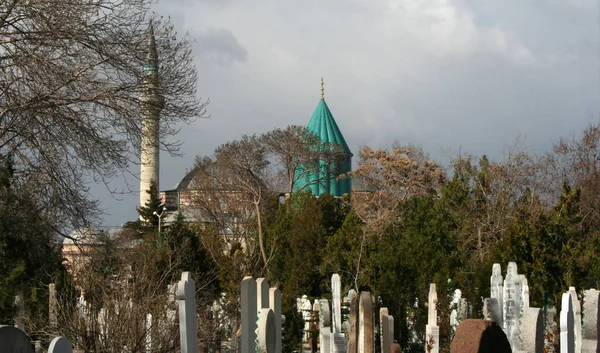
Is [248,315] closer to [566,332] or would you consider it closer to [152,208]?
[566,332]

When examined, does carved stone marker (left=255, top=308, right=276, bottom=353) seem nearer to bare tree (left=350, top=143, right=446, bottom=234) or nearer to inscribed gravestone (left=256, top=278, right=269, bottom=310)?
inscribed gravestone (left=256, top=278, right=269, bottom=310)

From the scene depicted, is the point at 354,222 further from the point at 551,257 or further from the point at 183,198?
the point at 183,198

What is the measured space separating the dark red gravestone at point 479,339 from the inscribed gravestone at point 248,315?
2.48 m

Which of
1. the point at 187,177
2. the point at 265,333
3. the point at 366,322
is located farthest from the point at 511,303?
the point at 187,177

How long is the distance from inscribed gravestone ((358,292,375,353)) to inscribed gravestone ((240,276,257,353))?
150 cm

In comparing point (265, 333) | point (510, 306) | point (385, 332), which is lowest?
point (385, 332)

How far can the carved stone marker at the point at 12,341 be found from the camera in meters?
4.68

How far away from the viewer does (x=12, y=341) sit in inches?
187

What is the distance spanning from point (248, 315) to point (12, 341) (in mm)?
4689

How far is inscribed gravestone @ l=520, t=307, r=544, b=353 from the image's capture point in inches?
323

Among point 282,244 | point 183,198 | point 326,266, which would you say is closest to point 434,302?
point 326,266

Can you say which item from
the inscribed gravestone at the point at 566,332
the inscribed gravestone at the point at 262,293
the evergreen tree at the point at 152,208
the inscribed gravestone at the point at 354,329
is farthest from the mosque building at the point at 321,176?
the inscribed gravestone at the point at 566,332

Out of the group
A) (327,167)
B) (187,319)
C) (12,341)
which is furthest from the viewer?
(327,167)

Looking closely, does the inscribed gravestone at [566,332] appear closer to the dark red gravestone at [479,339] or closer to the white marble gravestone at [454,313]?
the dark red gravestone at [479,339]
